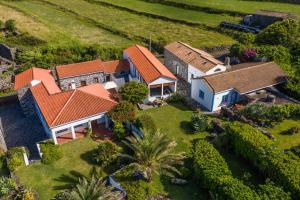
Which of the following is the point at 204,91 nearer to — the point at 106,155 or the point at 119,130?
the point at 119,130

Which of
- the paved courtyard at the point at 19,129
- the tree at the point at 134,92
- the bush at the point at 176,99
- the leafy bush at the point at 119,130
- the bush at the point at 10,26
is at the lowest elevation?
the paved courtyard at the point at 19,129

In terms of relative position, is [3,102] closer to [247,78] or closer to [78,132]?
[78,132]

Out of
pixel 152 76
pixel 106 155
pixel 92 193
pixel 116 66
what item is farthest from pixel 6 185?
pixel 116 66

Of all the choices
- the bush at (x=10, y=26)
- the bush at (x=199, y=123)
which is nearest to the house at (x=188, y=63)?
the bush at (x=199, y=123)

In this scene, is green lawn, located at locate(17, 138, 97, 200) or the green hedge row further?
green lawn, located at locate(17, 138, 97, 200)

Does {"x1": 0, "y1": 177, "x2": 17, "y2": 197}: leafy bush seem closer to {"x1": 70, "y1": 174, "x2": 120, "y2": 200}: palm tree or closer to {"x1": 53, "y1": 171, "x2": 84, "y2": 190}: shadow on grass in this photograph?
{"x1": 53, "y1": 171, "x2": 84, "y2": 190}: shadow on grass

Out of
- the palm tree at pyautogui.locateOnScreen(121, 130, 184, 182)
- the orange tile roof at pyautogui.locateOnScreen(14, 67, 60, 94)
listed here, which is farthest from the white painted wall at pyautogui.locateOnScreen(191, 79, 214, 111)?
the orange tile roof at pyautogui.locateOnScreen(14, 67, 60, 94)

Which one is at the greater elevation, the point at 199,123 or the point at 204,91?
the point at 204,91

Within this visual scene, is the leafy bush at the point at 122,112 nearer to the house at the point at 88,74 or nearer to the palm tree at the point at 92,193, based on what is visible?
the house at the point at 88,74
